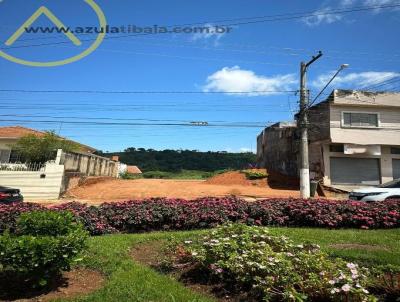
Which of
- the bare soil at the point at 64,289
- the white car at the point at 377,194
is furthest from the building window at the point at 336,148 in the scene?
the bare soil at the point at 64,289

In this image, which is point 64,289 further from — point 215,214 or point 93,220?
point 215,214

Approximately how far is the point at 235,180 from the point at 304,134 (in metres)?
9.48

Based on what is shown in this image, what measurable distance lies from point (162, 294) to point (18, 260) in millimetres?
1919

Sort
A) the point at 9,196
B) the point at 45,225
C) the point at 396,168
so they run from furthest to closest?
1. the point at 396,168
2. the point at 9,196
3. the point at 45,225

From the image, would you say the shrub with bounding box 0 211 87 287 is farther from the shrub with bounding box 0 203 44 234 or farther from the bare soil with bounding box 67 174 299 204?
the bare soil with bounding box 67 174 299 204

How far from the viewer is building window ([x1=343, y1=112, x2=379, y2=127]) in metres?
26.1

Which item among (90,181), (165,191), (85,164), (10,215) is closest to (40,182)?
(90,181)

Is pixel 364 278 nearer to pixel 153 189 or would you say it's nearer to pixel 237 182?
pixel 153 189

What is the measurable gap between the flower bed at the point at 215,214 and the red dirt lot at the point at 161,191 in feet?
36.8

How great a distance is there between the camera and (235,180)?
28.6m

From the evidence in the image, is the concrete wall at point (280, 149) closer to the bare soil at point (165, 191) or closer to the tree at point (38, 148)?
the bare soil at point (165, 191)

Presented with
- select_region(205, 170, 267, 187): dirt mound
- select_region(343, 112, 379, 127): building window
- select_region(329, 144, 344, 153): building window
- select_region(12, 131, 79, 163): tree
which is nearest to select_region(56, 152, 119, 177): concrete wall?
select_region(12, 131, 79, 163): tree

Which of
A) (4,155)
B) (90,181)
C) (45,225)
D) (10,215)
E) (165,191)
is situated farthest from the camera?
(4,155)

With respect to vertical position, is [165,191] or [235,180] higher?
[235,180]
